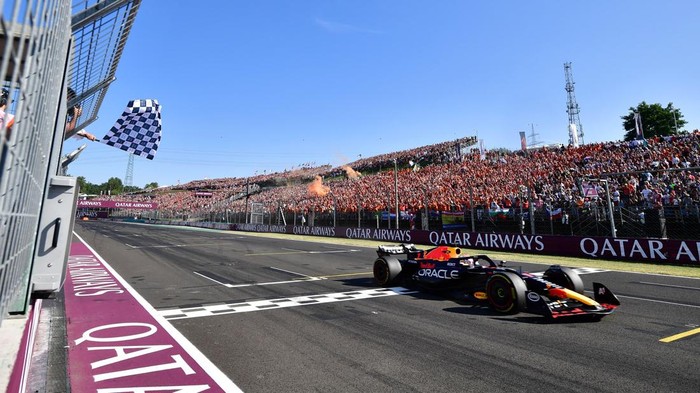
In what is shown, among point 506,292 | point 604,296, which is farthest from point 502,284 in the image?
point 604,296

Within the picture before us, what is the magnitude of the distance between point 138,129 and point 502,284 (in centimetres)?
773

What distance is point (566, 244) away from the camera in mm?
15352

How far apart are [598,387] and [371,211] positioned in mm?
23000

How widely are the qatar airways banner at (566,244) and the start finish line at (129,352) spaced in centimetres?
1401

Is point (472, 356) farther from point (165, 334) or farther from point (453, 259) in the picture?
point (165, 334)

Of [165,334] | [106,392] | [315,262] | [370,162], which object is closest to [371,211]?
[315,262]

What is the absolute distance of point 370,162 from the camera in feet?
182

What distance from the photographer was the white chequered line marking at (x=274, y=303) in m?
6.40

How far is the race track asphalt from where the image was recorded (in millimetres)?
3771

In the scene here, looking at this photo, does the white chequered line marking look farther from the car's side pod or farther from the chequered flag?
the chequered flag

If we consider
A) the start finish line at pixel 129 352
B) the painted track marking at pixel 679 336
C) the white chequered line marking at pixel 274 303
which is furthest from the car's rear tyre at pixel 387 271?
the painted track marking at pixel 679 336

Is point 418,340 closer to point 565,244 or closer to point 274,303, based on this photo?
point 274,303

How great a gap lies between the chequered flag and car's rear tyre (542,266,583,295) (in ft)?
26.3

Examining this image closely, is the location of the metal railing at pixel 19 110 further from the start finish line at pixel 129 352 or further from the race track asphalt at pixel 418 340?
the race track asphalt at pixel 418 340
